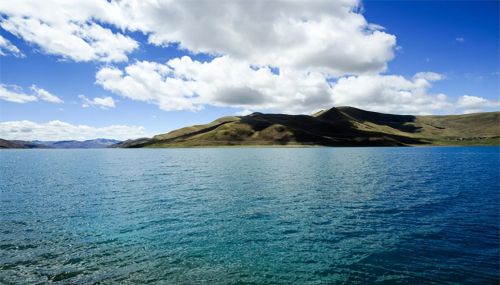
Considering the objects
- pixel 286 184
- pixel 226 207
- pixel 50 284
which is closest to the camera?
pixel 50 284

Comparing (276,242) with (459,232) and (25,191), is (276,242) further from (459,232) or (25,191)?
(25,191)

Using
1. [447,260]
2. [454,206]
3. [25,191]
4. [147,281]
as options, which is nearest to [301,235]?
[447,260]

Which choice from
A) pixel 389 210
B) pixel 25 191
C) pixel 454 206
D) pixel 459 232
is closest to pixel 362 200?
pixel 389 210

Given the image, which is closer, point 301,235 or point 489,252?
point 489,252

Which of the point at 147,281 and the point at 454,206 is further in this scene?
the point at 454,206

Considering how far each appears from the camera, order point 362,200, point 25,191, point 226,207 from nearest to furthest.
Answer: point 226,207, point 362,200, point 25,191

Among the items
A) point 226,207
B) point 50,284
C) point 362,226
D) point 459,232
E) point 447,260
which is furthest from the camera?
point 226,207

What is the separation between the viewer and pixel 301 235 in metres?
32.1

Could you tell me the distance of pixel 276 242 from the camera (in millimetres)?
30312

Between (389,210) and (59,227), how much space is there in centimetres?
3959

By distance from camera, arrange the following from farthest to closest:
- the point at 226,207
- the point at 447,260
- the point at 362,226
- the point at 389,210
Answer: the point at 226,207 < the point at 389,210 < the point at 362,226 < the point at 447,260

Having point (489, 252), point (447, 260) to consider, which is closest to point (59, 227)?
point (447, 260)

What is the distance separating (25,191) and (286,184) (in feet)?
162

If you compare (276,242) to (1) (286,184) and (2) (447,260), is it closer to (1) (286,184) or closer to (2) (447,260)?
(2) (447,260)
